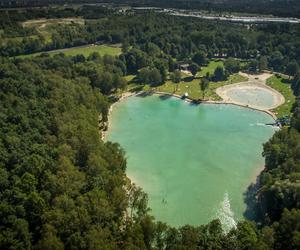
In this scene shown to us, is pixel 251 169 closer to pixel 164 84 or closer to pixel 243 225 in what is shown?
pixel 243 225

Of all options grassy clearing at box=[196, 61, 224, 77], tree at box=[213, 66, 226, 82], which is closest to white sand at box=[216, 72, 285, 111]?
tree at box=[213, 66, 226, 82]

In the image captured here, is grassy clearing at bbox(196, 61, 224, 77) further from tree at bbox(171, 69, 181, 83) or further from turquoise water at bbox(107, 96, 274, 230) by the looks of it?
turquoise water at bbox(107, 96, 274, 230)

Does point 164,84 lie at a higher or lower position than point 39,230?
lower

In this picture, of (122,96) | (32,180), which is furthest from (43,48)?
(32,180)

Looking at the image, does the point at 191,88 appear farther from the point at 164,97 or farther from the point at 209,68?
the point at 209,68

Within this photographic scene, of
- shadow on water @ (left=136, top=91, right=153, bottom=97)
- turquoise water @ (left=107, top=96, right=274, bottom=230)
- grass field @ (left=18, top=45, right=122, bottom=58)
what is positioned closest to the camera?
turquoise water @ (left=107, top=96, right=274, bottom=230)

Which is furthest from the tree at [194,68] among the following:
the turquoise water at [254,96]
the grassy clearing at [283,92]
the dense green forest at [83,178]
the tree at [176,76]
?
the grassy clearing at [283,92]

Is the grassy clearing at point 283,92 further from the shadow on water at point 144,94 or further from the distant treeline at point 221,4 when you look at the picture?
the distant treeline at point 221,4
